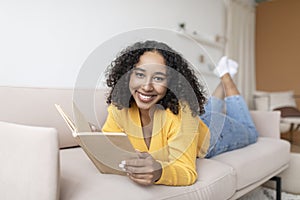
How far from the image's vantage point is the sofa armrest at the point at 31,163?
58 cm

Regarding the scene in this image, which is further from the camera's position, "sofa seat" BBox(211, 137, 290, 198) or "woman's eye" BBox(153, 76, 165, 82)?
"sofa seat" BBox(211, 137, 290, 198)

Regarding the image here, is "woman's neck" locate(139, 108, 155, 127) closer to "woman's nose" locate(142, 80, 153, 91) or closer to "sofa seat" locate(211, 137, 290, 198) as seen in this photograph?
"woman's nose" locate(142, 80, 153, 91)

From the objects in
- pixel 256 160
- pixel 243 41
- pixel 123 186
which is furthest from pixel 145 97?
pixel 243 41

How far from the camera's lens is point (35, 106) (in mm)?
1145

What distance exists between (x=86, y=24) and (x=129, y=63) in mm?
1210

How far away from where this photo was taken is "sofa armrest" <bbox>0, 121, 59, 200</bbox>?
1.89 ft

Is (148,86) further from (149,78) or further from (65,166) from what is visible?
(65,166)

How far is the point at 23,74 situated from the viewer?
146cm

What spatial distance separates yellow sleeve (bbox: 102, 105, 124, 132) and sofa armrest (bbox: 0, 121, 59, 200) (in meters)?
0.23

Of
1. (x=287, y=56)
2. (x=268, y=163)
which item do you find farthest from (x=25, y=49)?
(x=287, y=56)

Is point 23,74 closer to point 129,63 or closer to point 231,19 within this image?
point 129,63

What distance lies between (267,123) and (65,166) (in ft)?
4.51

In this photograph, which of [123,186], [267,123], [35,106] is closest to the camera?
[123,186]

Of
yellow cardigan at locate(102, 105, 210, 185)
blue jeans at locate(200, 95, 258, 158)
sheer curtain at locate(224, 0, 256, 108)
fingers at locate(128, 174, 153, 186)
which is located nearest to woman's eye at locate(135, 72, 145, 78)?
yellow cardigan at locate(102, 105, 210, 185)
